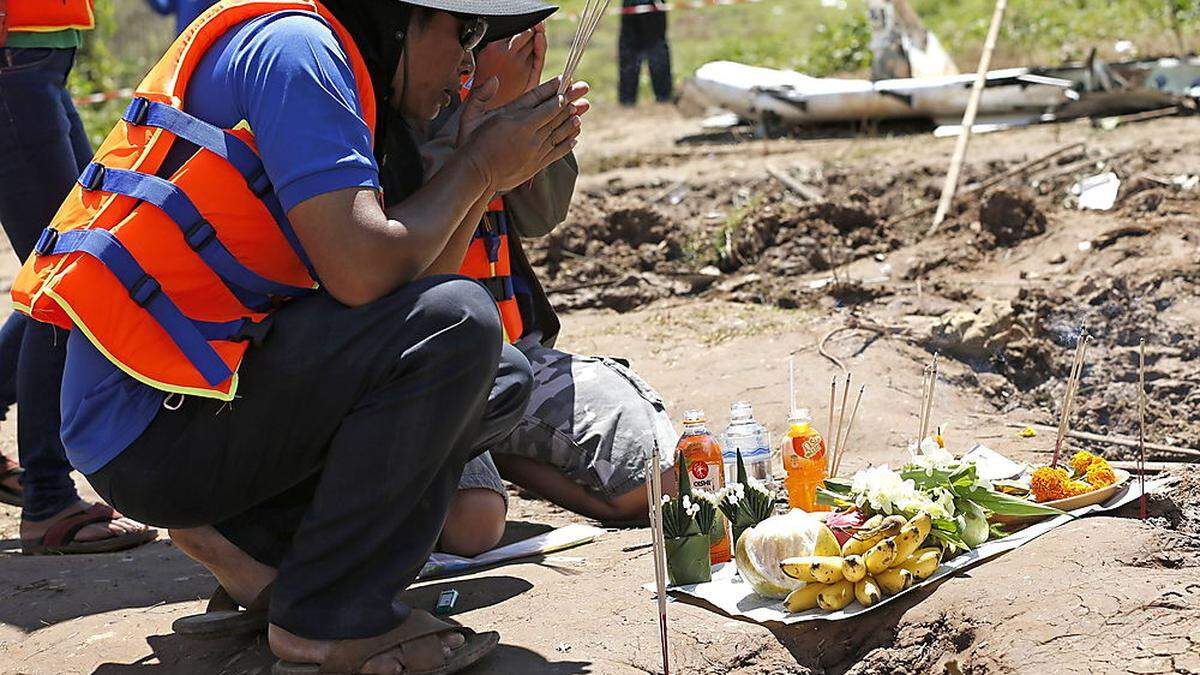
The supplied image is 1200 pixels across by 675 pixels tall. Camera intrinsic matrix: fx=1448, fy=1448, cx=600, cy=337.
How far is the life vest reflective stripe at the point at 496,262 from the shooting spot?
4.08m

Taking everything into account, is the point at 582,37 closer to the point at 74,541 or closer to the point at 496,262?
the point at 496,262

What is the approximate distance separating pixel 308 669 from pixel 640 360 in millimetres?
3146

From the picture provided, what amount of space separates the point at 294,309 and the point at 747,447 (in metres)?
1.65

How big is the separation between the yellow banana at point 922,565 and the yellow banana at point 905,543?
20 mm

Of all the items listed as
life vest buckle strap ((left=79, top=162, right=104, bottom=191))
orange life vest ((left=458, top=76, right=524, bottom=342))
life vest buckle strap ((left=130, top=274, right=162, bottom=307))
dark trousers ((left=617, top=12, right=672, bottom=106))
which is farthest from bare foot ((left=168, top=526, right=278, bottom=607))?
dark trousers ((left=617, top=12, right=672, bottom=106))

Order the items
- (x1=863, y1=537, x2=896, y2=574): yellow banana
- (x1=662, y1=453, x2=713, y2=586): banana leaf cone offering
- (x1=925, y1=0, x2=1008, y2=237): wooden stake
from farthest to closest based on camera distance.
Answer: (x1=925, y1=0, x2=1008, y2=237): wooden stake, (x1=662, y1=453, x2=713, y2=586): banana leaf cone offering, (x1=863, y1=537, x2=896, y2=574): yellow banana

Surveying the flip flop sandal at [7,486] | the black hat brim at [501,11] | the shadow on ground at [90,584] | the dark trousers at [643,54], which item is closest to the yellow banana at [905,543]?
the black hat brim at [501,11]

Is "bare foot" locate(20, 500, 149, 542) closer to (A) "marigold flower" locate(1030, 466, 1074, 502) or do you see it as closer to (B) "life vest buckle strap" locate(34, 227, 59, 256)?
(B) "life vest buckle strap" locate(34, 227, 59, 256)

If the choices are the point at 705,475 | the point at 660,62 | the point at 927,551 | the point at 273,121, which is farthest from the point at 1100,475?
the point at 660,62

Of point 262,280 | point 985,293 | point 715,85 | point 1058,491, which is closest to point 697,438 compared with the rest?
point 1058,491

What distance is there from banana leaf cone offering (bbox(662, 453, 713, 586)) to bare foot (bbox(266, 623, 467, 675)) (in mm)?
847

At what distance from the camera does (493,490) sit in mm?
3984

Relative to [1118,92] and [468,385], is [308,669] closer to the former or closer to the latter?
[468,385]

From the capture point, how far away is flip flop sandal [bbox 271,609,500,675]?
2.88 meters
